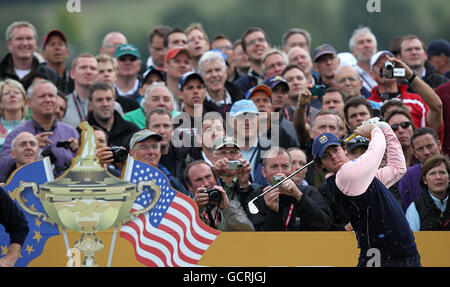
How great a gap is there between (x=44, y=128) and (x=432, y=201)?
3.57m

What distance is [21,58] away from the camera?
10141 mm

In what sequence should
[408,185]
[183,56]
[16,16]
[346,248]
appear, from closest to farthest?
[346,248] < [408,185] < [183,56] < [16,16]

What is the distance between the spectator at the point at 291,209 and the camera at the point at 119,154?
1069 millimetres

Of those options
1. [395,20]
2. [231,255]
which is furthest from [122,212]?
[395,20]

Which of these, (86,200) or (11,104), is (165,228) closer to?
(86,200)

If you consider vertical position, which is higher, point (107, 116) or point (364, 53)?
point (364, 53)

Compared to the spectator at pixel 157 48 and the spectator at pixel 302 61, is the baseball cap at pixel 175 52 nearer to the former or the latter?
the spectator at pixel 157 48

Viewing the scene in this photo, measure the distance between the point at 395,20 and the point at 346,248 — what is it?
32.2 ft

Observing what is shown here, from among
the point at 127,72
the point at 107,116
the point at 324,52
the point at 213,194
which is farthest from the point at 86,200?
the point at 324,52

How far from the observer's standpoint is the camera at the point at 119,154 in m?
7.63

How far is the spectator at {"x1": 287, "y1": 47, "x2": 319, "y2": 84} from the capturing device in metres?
10.2

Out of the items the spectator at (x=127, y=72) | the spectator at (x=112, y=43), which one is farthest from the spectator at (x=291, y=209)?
the spectator at (x=112, y=43)

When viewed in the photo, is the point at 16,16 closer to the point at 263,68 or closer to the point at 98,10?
the point at 98,10

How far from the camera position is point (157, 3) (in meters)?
18.6
